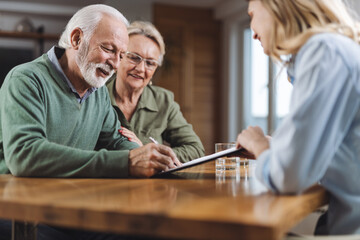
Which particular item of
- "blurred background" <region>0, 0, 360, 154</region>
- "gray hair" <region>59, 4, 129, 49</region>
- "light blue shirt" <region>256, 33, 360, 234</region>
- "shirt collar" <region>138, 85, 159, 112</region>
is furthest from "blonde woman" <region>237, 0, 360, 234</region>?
"blurred background" <region>0, 0, 360, 154</region>

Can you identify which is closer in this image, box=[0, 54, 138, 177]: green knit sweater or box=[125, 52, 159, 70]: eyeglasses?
box=[0, 54, 138, 177]: green knit sweater

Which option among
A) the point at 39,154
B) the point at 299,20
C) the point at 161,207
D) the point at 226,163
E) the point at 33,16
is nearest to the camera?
the point at 161,207

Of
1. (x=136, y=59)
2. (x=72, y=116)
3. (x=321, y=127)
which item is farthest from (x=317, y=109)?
(x=136, y=59)

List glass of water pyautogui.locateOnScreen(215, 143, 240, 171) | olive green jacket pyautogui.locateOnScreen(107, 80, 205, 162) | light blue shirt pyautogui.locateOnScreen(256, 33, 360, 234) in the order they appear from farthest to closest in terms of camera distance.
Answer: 1. olive green jacket pyautogui.locateOnScreen(107, 80, 205, 162)
2. glass of water pyautogui.locateOnScreen(215, 143, 240, 171)
3. light blue shirt pyautogui.locateOnScreen(256, 33, 360, 234)

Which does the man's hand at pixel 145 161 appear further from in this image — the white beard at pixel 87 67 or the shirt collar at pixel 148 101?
the shirt collar at pixel 148 101

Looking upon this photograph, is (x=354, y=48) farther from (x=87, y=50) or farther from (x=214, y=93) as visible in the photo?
(x=214, y=93)

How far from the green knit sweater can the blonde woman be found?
49cm

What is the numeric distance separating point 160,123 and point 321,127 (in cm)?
152

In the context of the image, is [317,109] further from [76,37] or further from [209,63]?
[209,63]

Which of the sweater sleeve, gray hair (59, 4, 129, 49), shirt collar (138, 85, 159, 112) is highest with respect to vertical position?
gray hair (59, 4, 129, 49)

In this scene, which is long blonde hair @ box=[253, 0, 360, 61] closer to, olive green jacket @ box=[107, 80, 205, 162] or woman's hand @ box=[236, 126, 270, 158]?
woman's hand @ box=[236, 126, 270, 158]

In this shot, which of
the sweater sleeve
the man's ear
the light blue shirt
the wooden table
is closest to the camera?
the wooden table

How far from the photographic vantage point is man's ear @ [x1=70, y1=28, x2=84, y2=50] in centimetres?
168

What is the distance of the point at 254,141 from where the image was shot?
3.61 ft
